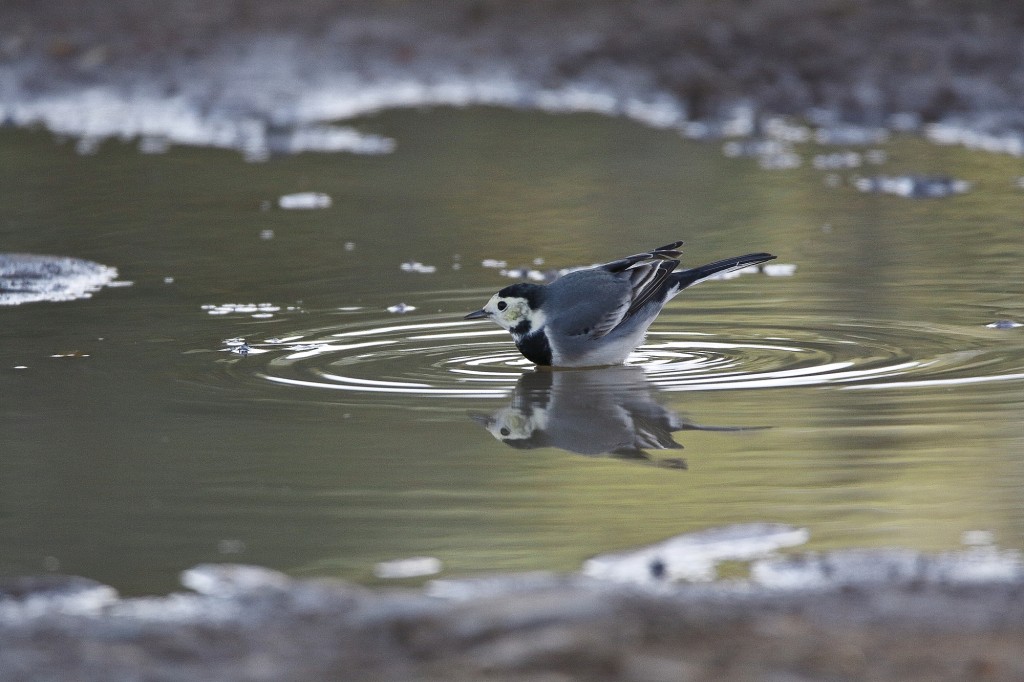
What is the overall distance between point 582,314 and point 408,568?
2540 millimetres

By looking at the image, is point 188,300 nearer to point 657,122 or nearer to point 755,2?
point 657,122

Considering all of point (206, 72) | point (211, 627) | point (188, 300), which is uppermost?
point (206, 72)

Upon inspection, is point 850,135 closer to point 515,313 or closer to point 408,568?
point 515,313

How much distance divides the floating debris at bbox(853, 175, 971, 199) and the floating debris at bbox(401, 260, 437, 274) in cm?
353

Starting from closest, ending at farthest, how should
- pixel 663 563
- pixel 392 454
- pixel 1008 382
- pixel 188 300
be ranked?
pixel 663 563 < pixel 392 454 < pixel 1008 382 < pixel 188 300

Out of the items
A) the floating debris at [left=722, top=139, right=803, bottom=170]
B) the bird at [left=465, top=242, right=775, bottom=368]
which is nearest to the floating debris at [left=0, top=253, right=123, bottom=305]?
the bird at [left=465, top=242, right=775, bottom=368]

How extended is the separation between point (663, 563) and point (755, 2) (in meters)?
13.1

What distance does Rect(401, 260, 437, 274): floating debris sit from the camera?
8.88m

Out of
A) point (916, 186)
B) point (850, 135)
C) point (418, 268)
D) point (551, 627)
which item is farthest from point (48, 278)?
point (850, 135)

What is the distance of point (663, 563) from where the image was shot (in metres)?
4.31

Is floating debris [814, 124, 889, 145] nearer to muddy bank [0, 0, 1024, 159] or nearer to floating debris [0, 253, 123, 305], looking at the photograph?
muddy bank [0, 0, 1024, 159]

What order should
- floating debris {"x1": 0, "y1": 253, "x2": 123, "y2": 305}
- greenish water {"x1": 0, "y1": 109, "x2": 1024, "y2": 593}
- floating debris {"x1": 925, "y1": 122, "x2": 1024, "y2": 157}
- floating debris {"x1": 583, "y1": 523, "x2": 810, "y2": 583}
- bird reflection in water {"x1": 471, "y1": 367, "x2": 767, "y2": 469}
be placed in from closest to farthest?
floating debris {"x1": 583, "y1": 523, "x2": 810, "y2": 583}
greenish water {"x1": 0, "y1": 109, "x2": 1024, "y2": 593}
bird reflection in water {"x1": 471, "y1": 367, "x2": 767, "y2": 469}
floating debris {"x1": 0, "y1": 253, "x2": 123, "y2": 305}
floating debris {"x1": 925, "y1": 122, "x2": 1024, "y2": 157}

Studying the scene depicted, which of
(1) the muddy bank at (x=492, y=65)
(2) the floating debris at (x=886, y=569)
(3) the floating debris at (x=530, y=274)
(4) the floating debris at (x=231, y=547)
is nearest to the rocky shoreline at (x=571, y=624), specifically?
(2) the floating debris at (x=886, y=569)

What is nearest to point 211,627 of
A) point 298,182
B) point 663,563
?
point 663,563
